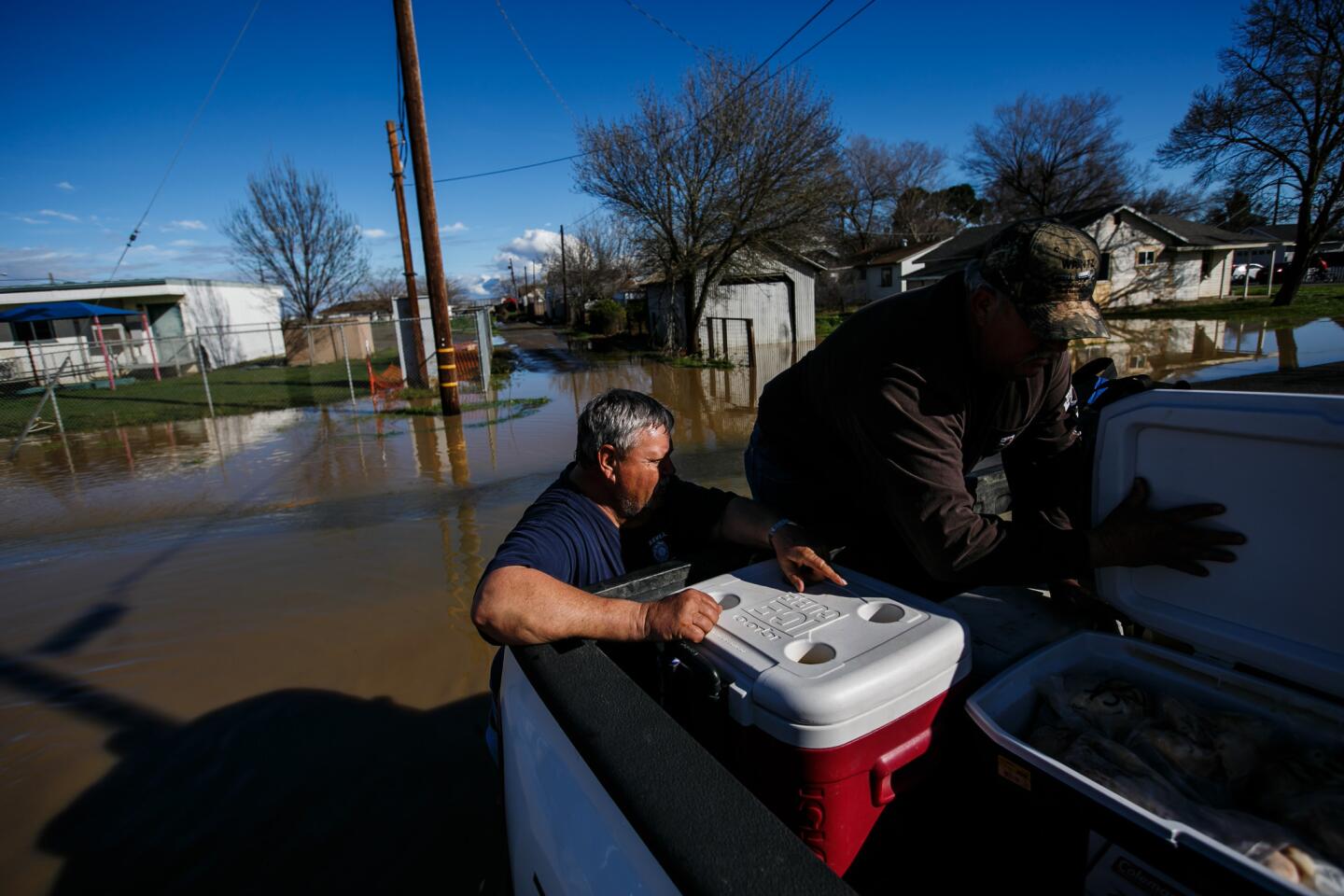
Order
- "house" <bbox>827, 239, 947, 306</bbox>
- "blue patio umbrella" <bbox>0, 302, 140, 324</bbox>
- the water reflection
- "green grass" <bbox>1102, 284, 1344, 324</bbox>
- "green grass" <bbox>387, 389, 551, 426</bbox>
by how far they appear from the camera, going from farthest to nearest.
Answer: "house" <bbox>827, 239, 947, 306</bbox> < "green grass" <bbox>1102, 284, 1344, 324</bbox> < "blue patio umbrella" <bbox>0, 302, 140, 324</bbox> < the water reflection < "green grass" <bbox>387, 389, 551, 426</bbox>

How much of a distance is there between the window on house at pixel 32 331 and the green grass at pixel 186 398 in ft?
27.7

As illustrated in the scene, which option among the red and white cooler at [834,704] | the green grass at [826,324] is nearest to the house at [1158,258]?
the green grass at [826,324]

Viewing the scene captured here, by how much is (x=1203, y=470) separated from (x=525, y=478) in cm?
717

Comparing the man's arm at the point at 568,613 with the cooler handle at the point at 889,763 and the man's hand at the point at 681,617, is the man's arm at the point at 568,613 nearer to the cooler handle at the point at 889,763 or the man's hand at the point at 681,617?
the man's hand at the point at 681,617

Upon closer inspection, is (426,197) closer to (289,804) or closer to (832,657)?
(289,804)

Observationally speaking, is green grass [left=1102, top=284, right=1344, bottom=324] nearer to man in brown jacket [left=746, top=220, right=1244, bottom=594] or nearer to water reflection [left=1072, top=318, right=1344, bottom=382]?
water reflection [left=1072, top=318, right=1344, bottom=382]

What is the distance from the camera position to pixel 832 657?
1521mm

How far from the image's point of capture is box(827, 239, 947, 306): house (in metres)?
43.4

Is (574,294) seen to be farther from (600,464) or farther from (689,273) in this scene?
(600,464)

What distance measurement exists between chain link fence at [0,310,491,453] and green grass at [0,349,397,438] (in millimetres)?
34

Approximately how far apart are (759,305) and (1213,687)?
84.4 feet

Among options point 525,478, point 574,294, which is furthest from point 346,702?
point 574,294

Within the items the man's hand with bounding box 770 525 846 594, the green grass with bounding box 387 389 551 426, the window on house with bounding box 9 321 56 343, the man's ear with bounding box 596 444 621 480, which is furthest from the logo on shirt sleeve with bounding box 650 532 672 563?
the window on house with bounding box 9 321 56 343

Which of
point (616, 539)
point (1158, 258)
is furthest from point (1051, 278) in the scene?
point (1158, 258)
